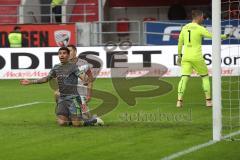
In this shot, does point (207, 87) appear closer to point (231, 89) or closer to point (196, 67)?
point (196, 67)

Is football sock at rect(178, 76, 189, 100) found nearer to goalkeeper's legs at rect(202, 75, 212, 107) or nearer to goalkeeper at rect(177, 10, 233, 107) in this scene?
goalkeeper at rect(177, 10, 233, 107)

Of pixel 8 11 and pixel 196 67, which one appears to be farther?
pixel 8 11

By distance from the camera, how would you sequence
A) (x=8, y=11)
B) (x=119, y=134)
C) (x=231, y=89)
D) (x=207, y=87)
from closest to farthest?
(x=119, y=134) → (x=207, y=87) → (x=231, y=89) → (x=8, y=11)

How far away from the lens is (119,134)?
12672 mm

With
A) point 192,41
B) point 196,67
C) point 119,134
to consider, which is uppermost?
point 192,41

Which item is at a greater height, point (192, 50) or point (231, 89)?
point (192, 50)

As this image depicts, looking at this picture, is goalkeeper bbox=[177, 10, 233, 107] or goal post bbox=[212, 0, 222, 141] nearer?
goal post bbox=[212, 0, 222, 141]

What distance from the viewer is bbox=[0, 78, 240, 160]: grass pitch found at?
1062 cm

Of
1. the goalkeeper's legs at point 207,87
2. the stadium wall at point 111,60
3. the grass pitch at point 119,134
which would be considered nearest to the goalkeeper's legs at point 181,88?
the grass pitch at point 119,134

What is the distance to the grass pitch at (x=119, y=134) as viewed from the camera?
34.8 ft

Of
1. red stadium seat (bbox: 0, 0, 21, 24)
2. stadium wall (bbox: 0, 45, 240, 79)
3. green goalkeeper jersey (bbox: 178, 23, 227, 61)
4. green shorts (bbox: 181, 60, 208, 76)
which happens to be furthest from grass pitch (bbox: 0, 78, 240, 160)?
red stadium seat (bbox: 0, 0, 21, 24)

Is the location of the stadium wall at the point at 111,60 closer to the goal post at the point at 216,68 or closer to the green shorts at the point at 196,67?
the green shorts at the point at 196,67

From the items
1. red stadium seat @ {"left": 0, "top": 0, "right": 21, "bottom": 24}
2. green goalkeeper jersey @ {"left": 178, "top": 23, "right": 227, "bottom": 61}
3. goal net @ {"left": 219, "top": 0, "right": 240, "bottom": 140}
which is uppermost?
red stadium seat @ {"left": 0, "top": 0, "right": 21, "bottom": 24}

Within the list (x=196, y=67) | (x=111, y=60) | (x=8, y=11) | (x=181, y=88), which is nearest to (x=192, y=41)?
(x=196, y=67)
